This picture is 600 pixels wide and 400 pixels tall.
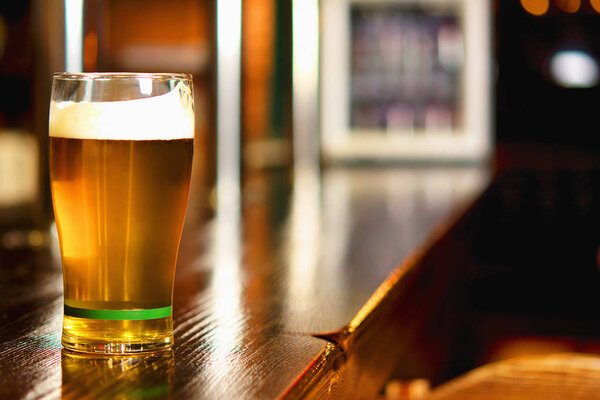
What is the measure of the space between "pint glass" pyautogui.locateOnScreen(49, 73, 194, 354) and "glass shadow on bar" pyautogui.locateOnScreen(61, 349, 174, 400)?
12 millimetres

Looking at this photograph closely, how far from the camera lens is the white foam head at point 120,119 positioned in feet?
1.92

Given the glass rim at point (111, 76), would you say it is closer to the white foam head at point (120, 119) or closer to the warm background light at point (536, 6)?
the white foam head at point (120, 119)

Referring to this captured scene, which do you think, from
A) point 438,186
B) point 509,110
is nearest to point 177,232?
point 438,186

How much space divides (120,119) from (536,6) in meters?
5.85

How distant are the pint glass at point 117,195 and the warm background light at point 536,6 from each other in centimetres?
578

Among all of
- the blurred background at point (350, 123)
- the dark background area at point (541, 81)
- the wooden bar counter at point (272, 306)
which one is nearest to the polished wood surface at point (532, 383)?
the wooden bar counter at point (272, 306)

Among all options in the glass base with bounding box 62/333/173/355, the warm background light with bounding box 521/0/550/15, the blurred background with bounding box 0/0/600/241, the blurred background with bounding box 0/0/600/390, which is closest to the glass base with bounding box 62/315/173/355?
the glass base with bounding box 62/333/173/355

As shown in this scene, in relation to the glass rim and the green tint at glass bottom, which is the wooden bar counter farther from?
the glass rim

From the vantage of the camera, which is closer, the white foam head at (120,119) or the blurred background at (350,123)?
the white foam head at (120,119)

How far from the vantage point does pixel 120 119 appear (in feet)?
1.92

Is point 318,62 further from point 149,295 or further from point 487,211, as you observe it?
point 149,295

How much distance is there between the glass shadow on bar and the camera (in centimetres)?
51

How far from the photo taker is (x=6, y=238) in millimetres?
1365

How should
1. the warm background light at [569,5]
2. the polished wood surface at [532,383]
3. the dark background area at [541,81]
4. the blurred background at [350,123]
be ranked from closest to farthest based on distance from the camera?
the polished wood surface at [532,383], the blurred background at [350,123], the dark background area at [541,81], the warm background light at [569,5]
